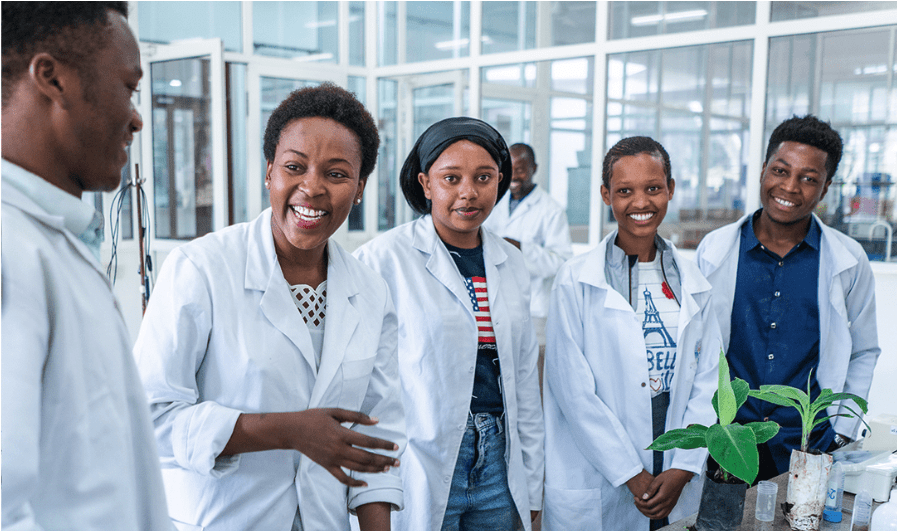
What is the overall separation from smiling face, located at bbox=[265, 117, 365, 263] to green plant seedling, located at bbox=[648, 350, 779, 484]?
2.56ft

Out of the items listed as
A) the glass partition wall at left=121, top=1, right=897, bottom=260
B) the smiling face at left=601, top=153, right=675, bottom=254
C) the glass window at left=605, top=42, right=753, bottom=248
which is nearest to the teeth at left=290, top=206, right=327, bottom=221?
the smiling face at left=601, top=153, right=675, bottom=254

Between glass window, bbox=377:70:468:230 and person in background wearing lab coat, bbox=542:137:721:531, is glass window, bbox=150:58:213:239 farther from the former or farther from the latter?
person in background wearing lab coat, bbox=542:137:721:531

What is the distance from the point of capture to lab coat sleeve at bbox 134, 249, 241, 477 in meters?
1.10

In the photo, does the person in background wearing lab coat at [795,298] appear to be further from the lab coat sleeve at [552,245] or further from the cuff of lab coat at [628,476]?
the lab coat sleeve at [552,245]

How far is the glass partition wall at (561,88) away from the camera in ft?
12.6

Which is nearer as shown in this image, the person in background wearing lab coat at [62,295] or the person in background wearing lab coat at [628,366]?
the person in background wearing lab coat at [62,295]

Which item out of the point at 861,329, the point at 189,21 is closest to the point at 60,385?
the point at 861,329

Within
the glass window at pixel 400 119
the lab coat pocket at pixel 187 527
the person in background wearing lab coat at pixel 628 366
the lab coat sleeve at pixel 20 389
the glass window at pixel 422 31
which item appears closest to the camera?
the lab coat sleeve at pixel 20 389

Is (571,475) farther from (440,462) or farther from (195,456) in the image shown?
(195,456)

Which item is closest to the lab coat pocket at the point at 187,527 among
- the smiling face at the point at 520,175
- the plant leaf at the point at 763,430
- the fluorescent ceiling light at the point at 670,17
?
the plant leaf at the point at 763,430

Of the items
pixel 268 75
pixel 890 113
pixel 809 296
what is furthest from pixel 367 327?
pixel 268 75

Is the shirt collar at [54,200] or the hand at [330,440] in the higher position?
the shirt collar at [54,200]

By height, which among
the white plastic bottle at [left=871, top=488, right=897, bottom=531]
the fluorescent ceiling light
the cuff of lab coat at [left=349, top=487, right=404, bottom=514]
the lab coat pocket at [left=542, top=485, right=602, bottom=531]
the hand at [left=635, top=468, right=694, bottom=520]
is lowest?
the lab coat pocket at [left=542, top=485, right=602, bottom=531]

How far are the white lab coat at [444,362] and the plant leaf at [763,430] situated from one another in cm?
59
